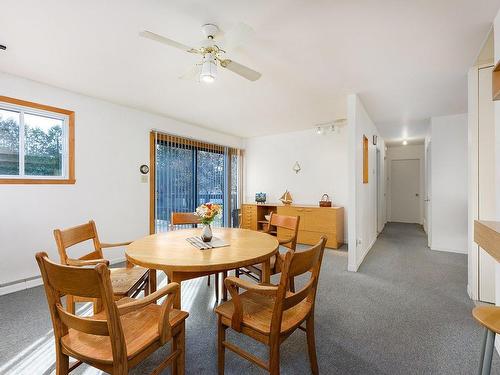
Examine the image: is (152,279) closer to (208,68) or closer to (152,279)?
(152,279)

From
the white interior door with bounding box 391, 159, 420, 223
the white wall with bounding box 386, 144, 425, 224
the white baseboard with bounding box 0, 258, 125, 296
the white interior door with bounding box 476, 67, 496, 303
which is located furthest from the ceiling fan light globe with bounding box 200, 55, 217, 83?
the white interior door with bounding box 391, 159, 420, 223

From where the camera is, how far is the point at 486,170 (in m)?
2.49

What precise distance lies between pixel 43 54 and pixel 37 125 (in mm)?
1076

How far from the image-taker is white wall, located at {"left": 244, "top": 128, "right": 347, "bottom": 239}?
5.00 m

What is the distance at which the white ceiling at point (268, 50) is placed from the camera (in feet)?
5.55

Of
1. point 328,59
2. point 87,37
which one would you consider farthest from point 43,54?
point 328,59

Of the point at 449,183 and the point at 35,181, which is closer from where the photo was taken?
the point at 35,181

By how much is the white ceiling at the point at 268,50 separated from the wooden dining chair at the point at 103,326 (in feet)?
5.66

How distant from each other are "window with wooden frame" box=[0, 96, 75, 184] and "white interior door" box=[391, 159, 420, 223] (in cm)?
806

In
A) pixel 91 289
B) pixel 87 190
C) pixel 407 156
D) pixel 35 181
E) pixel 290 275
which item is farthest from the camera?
pixel 407 156

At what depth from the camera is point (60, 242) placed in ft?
5.40

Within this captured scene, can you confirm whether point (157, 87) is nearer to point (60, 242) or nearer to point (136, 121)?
point (136, 121)

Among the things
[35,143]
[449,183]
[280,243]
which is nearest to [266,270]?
[280,243]

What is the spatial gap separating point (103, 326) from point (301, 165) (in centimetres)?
493
